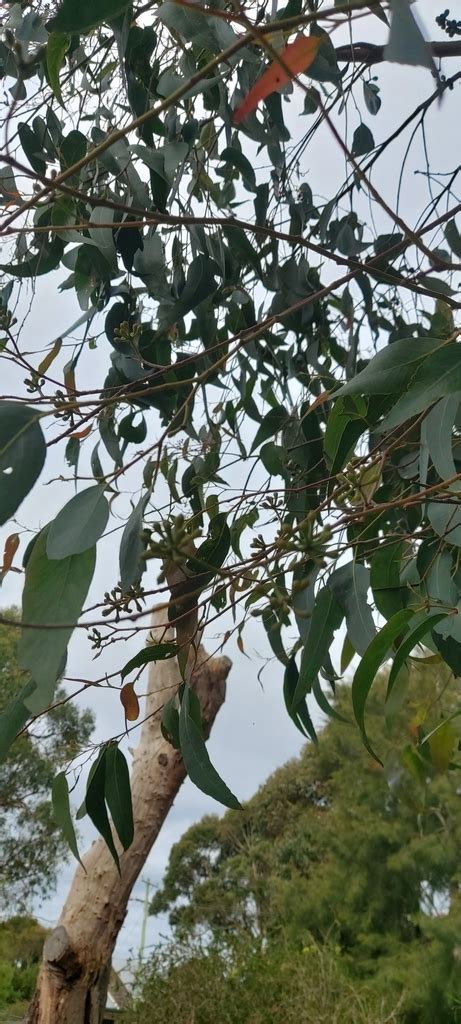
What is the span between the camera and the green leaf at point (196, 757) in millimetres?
584

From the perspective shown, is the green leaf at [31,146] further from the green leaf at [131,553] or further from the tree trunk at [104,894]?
the tree trunk at [104,894]

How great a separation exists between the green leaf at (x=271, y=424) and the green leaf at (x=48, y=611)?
498 mm

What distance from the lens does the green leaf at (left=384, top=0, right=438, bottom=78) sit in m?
0.28

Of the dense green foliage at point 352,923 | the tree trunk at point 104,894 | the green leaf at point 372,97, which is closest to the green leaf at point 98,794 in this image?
the green leaf at point 372,97

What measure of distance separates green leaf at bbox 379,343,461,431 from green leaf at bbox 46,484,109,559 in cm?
18

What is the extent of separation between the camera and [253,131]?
775 mm

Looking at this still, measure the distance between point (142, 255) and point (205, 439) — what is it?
0.35 meters

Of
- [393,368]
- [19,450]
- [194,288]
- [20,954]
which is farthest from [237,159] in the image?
[20,954]

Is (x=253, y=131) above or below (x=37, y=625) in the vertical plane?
above

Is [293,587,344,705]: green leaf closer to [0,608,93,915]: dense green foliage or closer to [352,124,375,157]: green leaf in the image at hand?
[352,124,375,157]: green leaf

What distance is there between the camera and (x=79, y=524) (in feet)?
1.66

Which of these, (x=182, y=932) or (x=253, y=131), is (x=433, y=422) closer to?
(x=253, y=131)

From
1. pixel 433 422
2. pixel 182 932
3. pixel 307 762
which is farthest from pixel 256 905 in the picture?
pixel 433 422

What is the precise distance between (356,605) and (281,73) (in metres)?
0.47
